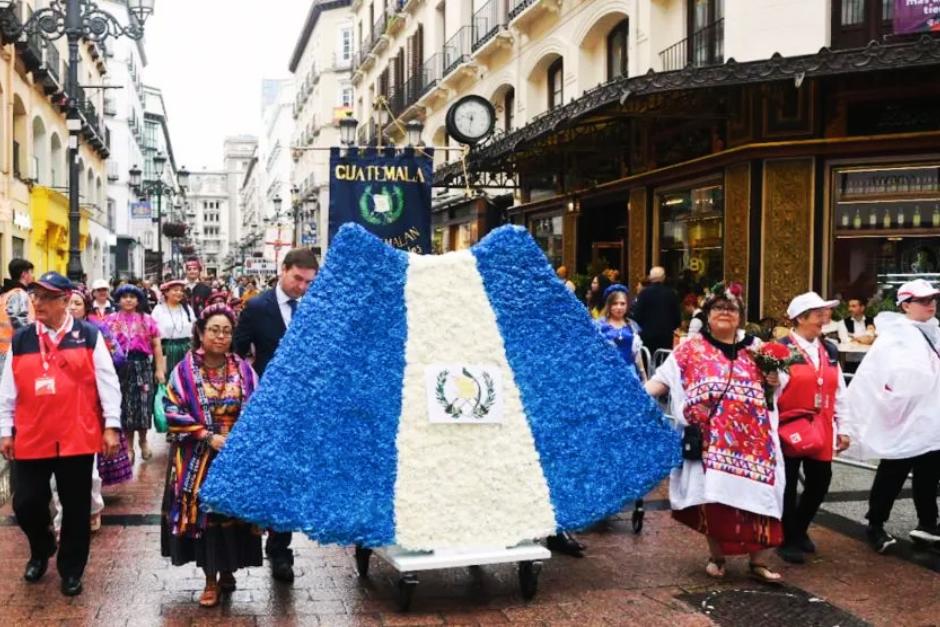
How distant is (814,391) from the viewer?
6.38m

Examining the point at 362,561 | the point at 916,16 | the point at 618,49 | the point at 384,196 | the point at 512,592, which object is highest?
the point at 618,49

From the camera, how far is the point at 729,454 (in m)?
5.87

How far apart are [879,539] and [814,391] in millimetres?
1291

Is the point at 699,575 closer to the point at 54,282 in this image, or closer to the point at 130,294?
the point at 54,282

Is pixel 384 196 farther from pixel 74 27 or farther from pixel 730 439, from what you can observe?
pixel 74 27

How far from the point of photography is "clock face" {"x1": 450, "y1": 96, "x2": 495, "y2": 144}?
15812 millimetres

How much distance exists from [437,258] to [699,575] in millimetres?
2559

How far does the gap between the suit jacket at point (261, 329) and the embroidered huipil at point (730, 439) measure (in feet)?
8.56

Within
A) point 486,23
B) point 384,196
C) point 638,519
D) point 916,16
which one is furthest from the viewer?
point 486,23

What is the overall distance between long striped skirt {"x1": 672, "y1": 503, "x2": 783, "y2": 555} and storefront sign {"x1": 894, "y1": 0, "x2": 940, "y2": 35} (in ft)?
28.9

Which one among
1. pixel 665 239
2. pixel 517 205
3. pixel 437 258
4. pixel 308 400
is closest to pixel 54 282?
pixel 308 400

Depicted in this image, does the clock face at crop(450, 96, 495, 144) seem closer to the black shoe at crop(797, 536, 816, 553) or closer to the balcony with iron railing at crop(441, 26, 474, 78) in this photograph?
the black shoe at crop(797, 536, 816, 553)

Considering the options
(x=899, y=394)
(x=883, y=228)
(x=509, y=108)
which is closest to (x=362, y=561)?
(x=899, y=394)

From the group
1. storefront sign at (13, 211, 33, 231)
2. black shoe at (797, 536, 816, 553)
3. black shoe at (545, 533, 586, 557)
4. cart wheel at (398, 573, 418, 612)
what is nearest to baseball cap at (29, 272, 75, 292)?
cart wheel at (398, 573, 418, 612)
